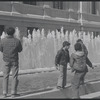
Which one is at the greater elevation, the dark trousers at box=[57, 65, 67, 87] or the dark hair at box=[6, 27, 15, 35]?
the dark hair at box=[6, 27, 15, 35]

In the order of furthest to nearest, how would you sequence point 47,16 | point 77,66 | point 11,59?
point 47,16
point 77,66
point 11,59

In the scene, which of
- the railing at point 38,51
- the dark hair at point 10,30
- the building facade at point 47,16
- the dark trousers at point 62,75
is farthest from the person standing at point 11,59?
the building facade at point 47,16

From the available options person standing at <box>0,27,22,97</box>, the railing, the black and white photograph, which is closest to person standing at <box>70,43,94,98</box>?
the black and white photograph

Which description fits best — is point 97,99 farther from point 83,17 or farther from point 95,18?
point 95,18

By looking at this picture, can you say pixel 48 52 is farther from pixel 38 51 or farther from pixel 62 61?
pixel 62 61

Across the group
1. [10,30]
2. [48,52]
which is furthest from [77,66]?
[48,52]

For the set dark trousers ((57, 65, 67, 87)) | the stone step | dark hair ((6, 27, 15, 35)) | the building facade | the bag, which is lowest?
the stone step

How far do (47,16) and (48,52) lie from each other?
9.11 m

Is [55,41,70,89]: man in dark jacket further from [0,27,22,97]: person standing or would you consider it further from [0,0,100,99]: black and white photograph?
[0,27,22,97]: person standing

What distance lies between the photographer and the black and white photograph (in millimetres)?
8422

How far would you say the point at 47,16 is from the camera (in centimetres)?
2864

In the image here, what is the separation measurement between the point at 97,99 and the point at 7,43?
9.44 feet

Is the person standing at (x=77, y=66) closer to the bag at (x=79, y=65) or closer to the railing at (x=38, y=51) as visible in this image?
the bag at (x=79, y=65)

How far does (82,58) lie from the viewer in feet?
28.2
